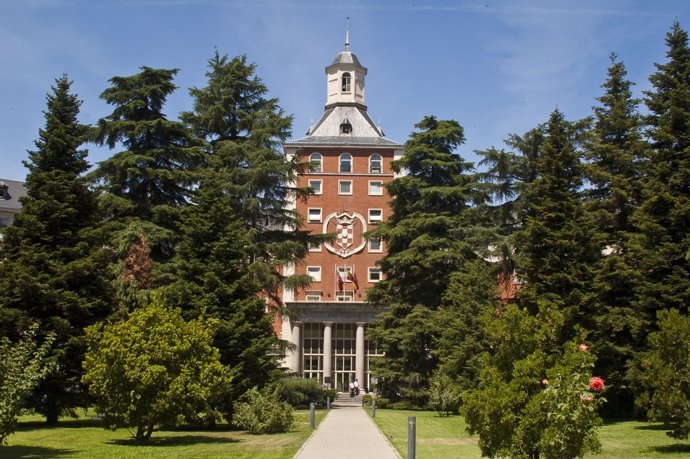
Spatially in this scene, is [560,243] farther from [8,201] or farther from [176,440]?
[8,201]

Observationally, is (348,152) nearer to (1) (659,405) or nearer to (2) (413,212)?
(2) (413,212)

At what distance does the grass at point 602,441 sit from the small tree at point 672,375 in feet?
2.92

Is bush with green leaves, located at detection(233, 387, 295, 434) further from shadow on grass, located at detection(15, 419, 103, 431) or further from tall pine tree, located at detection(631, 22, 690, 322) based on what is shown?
tall pine tree, located at detection(631, 22, 690, 322)

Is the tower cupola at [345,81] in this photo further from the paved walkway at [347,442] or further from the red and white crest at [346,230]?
the paved walkway at [347,442]

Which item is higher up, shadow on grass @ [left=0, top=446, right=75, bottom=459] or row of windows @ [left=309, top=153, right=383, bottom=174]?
row of windows @ [left=309, top=153, right=383, bottom=174]

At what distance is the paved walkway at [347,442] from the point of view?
18531mm

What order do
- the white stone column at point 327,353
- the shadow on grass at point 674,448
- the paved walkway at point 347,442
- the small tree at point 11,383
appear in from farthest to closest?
the white stone column at point 327,353
the shadow on grass at point 674,448
the paved walkway at point 347,442
the small tree at point 11,383

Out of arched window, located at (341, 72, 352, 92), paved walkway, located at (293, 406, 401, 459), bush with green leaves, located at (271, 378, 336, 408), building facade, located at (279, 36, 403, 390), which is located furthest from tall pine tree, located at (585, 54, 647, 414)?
arched window, located at (341, 72, 352, 92)

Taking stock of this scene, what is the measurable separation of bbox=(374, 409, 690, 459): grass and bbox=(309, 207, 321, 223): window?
35597 millimetres

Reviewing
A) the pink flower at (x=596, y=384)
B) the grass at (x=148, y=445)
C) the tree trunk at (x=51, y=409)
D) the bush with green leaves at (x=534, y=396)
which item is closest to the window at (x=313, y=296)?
the grass at (x=148, y=445)

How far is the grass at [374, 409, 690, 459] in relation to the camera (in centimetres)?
1917

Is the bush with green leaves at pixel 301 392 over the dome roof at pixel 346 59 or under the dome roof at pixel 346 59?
under

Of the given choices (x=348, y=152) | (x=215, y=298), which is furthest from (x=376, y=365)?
(x=348, y=152)

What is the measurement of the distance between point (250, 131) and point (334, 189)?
27.2 m
